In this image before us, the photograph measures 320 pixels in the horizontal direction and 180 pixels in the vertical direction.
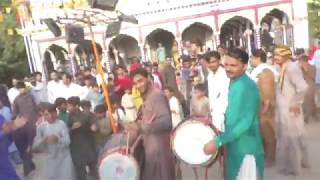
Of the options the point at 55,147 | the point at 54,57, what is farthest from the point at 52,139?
the point at 54,57

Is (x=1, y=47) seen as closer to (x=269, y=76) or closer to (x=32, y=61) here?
(x=32, y=61)

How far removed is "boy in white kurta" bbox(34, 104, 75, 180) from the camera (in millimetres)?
6426

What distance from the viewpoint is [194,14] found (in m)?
24.0

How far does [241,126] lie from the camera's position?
3836 mm

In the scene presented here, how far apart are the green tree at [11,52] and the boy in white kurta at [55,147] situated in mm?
25226

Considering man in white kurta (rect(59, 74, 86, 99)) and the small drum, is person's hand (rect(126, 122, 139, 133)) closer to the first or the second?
the small drum

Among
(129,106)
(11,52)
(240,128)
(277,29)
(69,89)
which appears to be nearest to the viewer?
(240,128)

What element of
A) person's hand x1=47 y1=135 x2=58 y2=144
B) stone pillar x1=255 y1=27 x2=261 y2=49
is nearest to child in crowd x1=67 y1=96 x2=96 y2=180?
person's hand x1=47 y1=135 x2=58 y2=144

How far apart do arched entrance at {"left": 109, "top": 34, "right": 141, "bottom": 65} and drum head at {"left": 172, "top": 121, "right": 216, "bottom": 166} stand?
75.1 feet

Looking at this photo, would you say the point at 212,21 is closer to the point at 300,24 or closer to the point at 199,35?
the point at 199,35

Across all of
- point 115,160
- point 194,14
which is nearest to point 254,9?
point 194,14

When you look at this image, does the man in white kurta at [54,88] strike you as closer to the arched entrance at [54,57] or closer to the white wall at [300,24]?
the white wall at [300,24]

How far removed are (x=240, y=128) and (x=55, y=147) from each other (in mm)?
3117

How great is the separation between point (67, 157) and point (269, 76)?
8.06 ft
